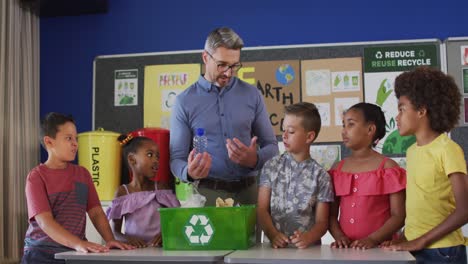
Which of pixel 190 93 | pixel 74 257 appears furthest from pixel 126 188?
pixel 74 257

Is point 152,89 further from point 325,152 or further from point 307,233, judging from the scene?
point 307,233

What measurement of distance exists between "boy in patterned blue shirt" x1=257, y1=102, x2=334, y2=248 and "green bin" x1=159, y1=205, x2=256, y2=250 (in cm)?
15

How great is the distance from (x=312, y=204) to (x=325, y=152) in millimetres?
1777

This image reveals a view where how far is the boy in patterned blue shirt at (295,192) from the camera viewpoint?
1.94 metres

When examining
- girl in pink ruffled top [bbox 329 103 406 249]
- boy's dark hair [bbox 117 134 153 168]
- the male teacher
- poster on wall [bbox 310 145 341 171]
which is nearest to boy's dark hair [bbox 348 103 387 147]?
girl in pink ruffled top [bbox 329 103 406 249]

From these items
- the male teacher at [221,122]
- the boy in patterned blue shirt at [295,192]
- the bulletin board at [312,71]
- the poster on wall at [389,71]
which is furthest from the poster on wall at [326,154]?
the boy in patterned blue shirt at [295,192]

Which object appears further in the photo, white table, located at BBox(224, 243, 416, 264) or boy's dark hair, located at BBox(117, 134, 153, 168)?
boy's dark hair, located at BBox(117, 134, 153, 168)

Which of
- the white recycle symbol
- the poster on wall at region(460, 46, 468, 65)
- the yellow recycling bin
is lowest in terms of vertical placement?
the white recycle symbol

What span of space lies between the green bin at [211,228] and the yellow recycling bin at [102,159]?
6.02 ft

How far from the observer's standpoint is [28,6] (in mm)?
3859

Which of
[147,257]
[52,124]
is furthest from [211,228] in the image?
[52,124]

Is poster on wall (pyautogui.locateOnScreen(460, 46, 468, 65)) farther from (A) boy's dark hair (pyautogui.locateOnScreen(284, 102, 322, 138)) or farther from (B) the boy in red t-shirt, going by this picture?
(B) the boy in red t-shirt

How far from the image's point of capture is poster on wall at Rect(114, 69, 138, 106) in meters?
3.96

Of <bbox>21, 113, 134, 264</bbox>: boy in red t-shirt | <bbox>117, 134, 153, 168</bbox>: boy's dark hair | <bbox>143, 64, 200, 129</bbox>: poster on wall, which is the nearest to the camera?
<bbox>21, 113, 134, 264</bbox>: boy in red t-shirt
